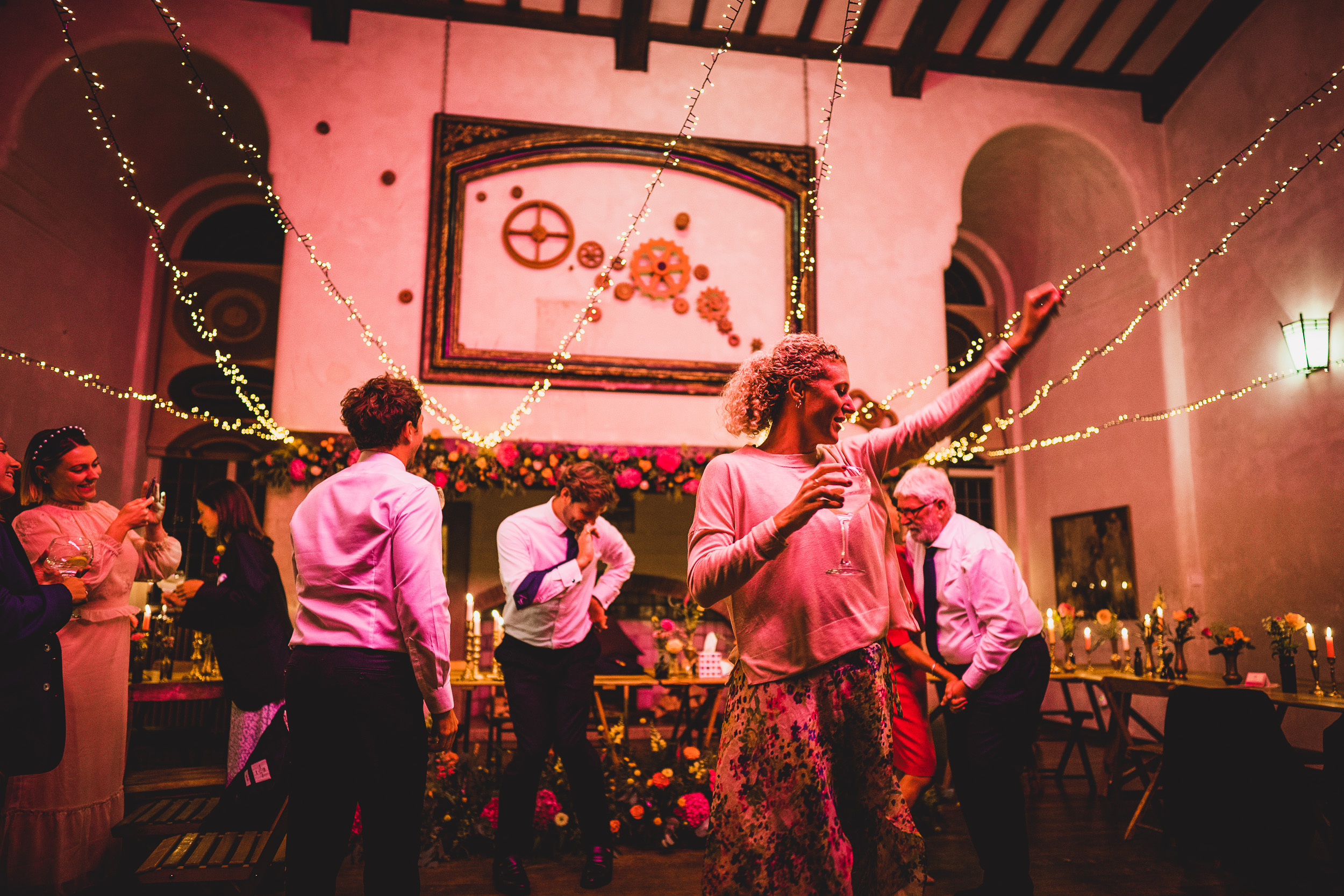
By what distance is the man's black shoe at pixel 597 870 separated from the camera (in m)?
3.33

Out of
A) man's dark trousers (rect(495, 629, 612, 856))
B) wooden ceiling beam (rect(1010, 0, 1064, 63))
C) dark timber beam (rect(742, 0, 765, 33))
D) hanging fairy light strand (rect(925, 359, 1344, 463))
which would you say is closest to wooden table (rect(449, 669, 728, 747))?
man's dark trousers (rect(495, 629, 612, 856))

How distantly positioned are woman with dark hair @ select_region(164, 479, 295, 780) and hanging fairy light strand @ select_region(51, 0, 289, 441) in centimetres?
243

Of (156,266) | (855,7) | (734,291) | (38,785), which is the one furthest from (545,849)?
(156,266)

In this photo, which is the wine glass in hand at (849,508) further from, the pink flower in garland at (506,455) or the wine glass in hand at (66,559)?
the pink flower in garland at (506,455)

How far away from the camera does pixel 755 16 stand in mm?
6680

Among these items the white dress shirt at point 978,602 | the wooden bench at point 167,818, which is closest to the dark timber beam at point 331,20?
the wooden bench at point 167,818

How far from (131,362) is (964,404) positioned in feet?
27.6

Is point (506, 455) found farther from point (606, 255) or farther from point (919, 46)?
point (919, 46)

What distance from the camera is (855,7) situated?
6734 mm

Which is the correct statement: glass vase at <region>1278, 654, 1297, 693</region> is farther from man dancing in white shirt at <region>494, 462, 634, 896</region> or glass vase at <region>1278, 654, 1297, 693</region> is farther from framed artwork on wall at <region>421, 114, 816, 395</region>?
framed artwork on wall at <region>421, 114, 816, 395</region>

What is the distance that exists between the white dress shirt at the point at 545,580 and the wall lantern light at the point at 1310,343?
5.00 metres

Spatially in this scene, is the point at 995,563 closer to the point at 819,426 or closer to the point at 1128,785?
the point at 819,426

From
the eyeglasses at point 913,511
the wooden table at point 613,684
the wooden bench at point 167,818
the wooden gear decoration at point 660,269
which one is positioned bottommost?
the wooden bench at point 167,818

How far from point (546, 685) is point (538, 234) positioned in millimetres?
4087
